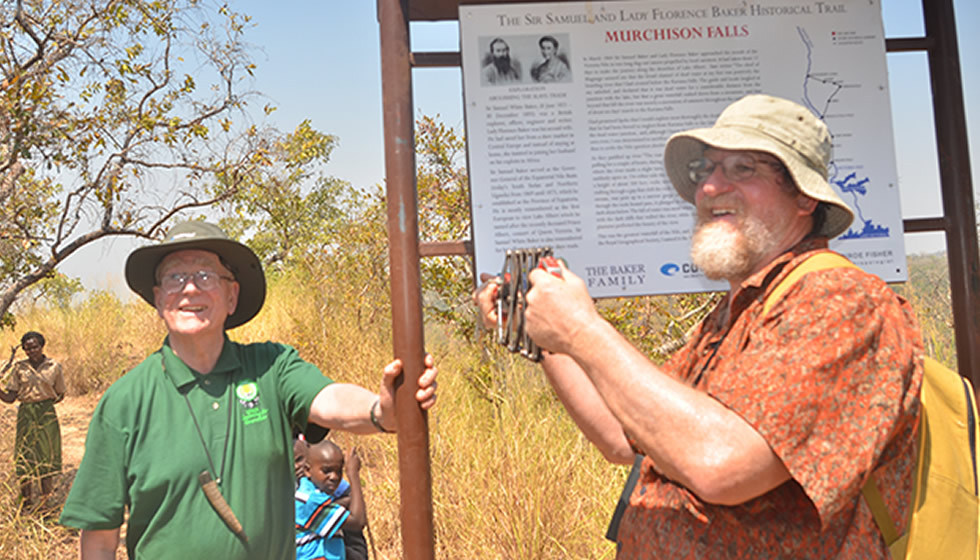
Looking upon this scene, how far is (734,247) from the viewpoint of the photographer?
1703 millimetres

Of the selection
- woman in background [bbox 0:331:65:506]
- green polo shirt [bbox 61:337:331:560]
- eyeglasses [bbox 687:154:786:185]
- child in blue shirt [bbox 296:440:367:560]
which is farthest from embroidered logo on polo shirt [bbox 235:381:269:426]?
woman in background [bbox 0:331:65:506]

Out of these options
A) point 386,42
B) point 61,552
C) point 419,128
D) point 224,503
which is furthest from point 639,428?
point 419,128

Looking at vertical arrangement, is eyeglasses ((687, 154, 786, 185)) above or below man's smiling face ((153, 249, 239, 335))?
above

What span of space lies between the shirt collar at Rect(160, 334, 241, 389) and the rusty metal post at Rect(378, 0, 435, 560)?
1.84 ft

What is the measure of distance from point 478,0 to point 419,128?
5.76m

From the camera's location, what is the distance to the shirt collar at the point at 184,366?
2.20 m

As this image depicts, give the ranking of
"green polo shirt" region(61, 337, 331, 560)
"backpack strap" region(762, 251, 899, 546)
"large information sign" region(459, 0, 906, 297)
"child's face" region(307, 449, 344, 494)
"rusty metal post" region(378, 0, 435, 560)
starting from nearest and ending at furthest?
"backpack strap" region(762, 251, 899, 546) → "green polo shirt" region(61, 337, 331, 560) → "rusty metal post" region(378, 0, 435, 560) → "large information sign" region(459, 0, 906, 297) → "child's face" region(307, 449, 344, 494)

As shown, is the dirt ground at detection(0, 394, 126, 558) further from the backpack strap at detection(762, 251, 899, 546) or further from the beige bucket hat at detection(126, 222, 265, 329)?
the backpack strap at detection(762, 251, 899, 546)

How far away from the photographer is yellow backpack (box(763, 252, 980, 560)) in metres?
1.45

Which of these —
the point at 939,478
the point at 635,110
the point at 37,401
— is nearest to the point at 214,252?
the point at 635,110

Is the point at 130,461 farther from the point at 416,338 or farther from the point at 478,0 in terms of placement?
the point at 478,0

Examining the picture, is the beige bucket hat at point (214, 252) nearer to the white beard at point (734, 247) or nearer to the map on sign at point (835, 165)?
the white beard at point (734, 247)

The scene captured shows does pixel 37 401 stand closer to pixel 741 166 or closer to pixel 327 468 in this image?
pixel 327 468

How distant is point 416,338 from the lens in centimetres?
221
